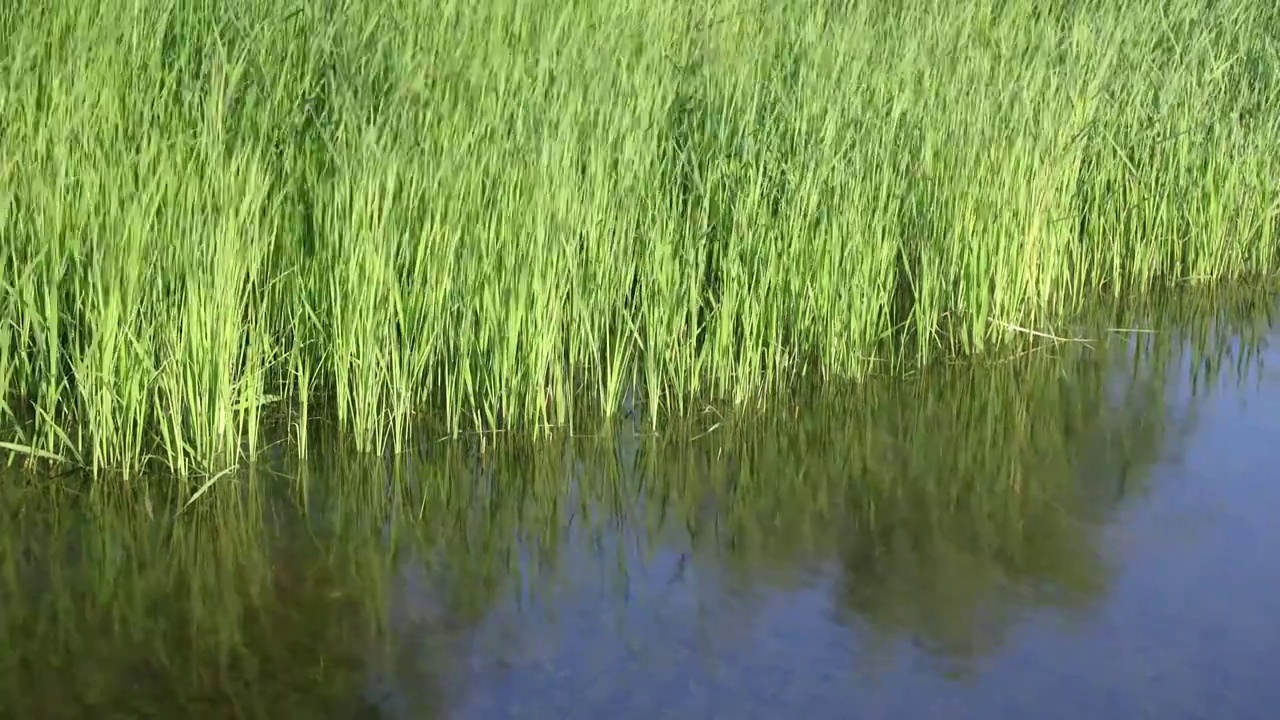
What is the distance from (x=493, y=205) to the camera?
13.5ft

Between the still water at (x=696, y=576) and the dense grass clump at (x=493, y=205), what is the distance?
24 centimetres

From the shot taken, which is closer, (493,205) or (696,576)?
(696,576)

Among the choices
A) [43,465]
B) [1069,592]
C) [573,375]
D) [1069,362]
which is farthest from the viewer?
[1069,362]

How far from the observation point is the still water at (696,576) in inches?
120

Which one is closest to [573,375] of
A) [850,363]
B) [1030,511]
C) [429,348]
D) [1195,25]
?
[429,348]

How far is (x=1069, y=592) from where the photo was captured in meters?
3.52

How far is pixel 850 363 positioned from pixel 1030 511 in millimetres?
901

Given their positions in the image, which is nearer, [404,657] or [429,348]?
[404,657]

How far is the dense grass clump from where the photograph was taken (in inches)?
149

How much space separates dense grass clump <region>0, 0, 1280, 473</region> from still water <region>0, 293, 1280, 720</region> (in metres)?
0.24

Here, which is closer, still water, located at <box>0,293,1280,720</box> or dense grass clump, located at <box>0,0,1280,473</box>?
still water, located at <box>0,293,1280,720</box>

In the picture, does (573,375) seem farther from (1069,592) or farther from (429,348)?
(1069,592)

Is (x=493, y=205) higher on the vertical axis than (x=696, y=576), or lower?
higher

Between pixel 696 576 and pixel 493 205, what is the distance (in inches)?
46.9
